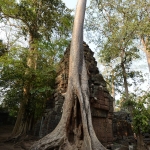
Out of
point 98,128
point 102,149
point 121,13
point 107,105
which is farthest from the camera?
point 121,13

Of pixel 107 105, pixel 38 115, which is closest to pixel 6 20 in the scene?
pixel 38 115

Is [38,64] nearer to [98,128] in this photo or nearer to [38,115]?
[38,115]

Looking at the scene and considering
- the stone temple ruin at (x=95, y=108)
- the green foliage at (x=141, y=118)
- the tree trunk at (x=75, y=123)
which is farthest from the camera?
the green foliage at (x=141, y=118)

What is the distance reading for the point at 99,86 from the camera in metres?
6.27

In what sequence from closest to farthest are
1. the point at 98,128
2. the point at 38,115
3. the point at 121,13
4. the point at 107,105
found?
the point at 98,128 < the point at 107,105 < the point at 38,115 < the point at 121,13

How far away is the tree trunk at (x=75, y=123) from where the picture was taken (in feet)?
11.8

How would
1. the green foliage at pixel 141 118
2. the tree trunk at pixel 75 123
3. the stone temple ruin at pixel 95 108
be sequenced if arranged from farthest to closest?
the green foliage at pixel 141 118 → the stone temple ruin at pixel 95 108 → the tree trunk at pixel 75 123

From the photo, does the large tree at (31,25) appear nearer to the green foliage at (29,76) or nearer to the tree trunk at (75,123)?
the green foliage at (29,76)

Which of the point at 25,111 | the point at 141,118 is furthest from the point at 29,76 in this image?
the point at 141,118

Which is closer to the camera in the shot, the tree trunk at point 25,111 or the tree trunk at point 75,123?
the tree trunk at point 75,123

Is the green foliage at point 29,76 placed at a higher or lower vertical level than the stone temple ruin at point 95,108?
higher

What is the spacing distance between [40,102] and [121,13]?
7.42 metres

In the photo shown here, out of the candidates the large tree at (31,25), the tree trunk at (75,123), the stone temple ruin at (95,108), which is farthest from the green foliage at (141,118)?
the large tree at (31,25)

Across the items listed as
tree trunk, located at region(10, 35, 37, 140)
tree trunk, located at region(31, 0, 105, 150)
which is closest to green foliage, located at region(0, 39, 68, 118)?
tree trunk, located at region(10, 35, 37, 140)
